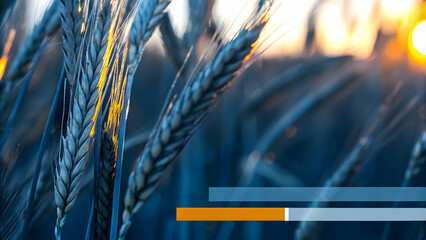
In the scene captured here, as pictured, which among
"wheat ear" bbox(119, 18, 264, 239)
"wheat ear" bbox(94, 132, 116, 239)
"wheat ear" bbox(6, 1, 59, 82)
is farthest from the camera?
"wheat ear" bbox(6, 1, 59, 82)

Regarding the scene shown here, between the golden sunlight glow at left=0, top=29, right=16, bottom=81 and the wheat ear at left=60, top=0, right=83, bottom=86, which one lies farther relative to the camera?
the golden sunlight glow at left=0, top=29, right=16, bottom=81

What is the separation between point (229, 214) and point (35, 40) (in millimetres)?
932

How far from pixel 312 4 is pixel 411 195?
0.76 meters

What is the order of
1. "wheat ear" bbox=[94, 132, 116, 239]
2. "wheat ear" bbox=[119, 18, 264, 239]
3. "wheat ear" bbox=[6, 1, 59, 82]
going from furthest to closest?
"wheat ear" bbox=[6, 1, 59, 82]
"wheat ear" bbox=[94, 132, 116, 239]
"wheat ear" bbox=[119, 18, 264, 239]

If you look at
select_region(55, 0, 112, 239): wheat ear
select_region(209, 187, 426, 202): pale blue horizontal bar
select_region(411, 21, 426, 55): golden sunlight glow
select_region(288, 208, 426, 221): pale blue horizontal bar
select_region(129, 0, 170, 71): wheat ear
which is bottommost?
select_region(288, 208, 426, 221): pale blue horizontal bar

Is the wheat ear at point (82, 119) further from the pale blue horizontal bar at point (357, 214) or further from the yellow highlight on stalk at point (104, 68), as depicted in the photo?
the pale blue horizontal bar at point (357, 214)

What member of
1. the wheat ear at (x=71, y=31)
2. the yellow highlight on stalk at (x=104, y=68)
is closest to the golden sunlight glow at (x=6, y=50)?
the wheat ear at (x=71, y=31)

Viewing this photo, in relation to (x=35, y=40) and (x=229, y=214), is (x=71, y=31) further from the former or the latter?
(x=229, y=214)

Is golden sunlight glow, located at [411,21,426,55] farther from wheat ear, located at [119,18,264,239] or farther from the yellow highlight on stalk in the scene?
the yellow highlight on stalk

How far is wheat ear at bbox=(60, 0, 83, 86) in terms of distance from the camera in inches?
49.7

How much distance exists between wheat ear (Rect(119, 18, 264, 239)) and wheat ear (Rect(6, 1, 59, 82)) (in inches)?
23.7

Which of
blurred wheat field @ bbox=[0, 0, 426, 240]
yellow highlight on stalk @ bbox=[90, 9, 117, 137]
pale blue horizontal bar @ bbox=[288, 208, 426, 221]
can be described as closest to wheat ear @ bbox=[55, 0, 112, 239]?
yellow highlight on stalk @ bbox=[90, 9, 117, 137]

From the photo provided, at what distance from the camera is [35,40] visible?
1.44 metres

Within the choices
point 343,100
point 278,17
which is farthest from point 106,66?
point 343,100
